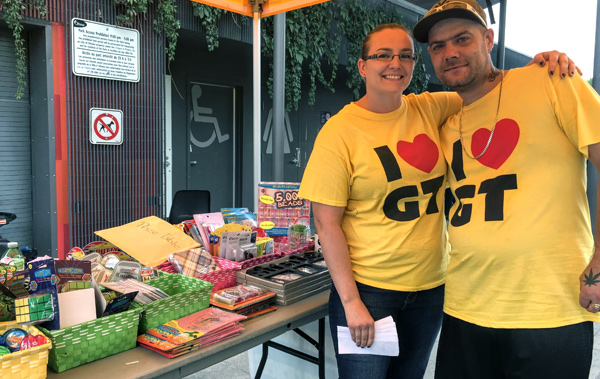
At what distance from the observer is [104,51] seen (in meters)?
4.59

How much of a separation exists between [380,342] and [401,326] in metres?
0.15

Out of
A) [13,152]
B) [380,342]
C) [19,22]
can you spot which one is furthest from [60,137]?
[380,342]

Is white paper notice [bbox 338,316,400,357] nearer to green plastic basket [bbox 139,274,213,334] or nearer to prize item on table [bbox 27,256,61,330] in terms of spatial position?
green plastic basket [bbox 139,274,213,334]

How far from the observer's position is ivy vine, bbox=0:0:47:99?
12.9ft

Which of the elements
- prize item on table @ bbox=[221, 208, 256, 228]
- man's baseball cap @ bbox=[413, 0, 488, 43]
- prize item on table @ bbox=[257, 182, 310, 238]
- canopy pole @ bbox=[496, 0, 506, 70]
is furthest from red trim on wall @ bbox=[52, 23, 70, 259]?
canopy pole @ bbox=[496, 0, 506, 70]

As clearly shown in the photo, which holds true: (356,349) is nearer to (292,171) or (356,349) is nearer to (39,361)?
(39,361)

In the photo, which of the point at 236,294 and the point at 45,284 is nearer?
the point at 45,284

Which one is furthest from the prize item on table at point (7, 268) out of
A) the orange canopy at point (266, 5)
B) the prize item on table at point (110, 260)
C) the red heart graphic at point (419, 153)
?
the orange canopy at point (266, 5)

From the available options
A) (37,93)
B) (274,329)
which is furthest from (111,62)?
(274,329)

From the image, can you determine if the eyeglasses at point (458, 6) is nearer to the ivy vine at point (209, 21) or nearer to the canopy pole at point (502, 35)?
the ivy vine at point (209, 21)

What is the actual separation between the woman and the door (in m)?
5.37

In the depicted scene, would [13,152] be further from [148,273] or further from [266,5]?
[148,273]

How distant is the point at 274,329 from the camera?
1.74 meters

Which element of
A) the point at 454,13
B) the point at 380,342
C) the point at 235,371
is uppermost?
the point at 454,13
